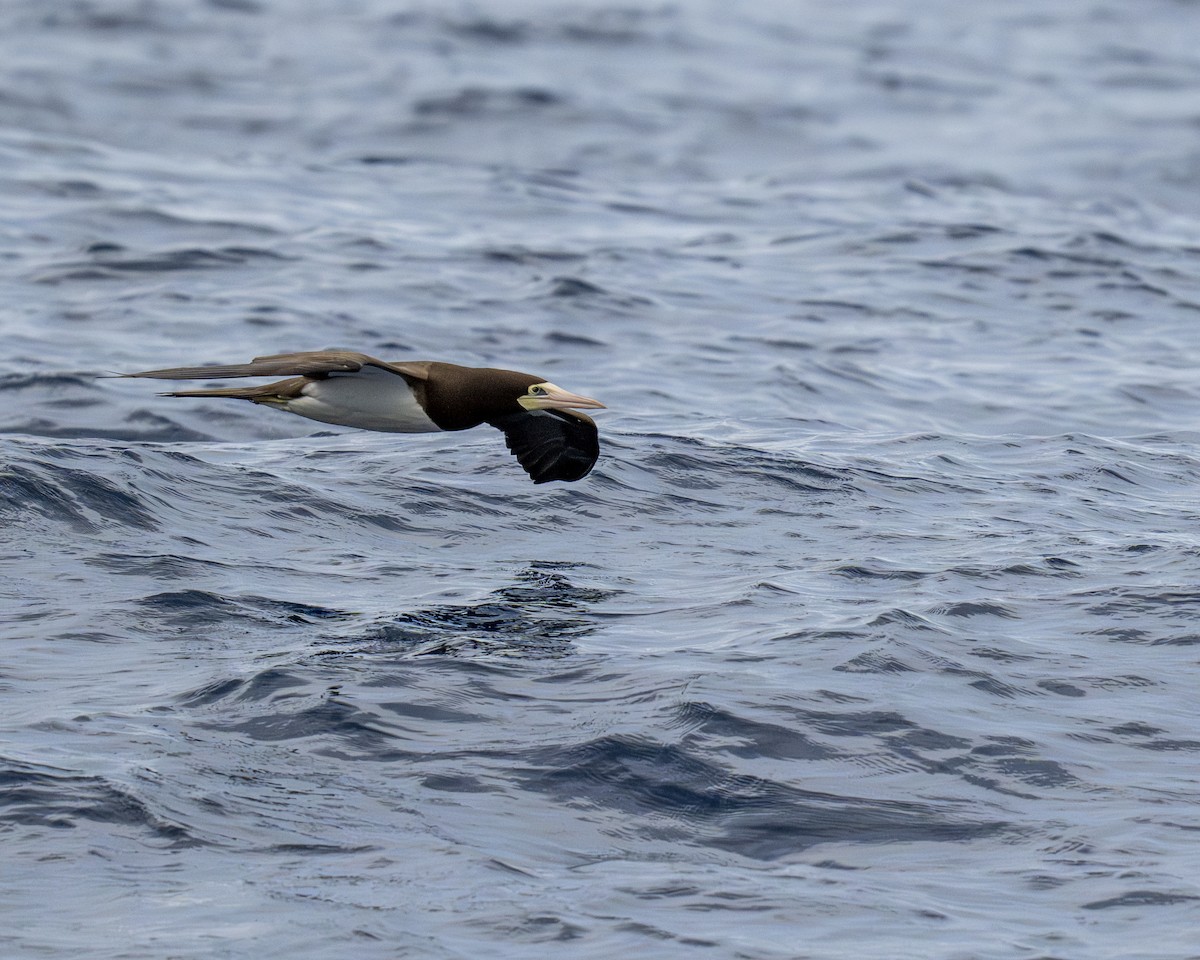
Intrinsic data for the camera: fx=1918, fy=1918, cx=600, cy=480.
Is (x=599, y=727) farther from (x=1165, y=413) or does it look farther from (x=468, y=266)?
(x=468, y=266)

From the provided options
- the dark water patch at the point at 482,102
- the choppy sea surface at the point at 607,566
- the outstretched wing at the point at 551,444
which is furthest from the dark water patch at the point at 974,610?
the dark water patch at the point at 482,102

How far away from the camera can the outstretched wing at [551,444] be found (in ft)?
38.9

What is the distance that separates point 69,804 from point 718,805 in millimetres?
2630

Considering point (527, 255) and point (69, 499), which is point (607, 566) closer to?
point (69, 499)

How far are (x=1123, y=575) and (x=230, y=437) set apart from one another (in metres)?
6.55

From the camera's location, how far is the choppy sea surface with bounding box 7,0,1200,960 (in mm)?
7305

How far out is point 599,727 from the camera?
28.2ft

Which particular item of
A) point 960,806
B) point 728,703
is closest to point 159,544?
point 728,703

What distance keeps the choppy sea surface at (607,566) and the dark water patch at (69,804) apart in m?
0.02

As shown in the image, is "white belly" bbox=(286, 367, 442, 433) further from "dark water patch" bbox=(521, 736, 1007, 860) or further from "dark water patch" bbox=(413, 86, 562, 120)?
"dark water patch" bbox=(413, 86, 562, 120)

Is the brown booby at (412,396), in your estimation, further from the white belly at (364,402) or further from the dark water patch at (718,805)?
the dark water patch at (718,805)

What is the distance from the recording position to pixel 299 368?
33.3 ft

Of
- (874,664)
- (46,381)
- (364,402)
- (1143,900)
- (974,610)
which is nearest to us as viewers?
(1143,900)

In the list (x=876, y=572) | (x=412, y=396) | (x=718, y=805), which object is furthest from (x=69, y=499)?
(x=718, y=805)
